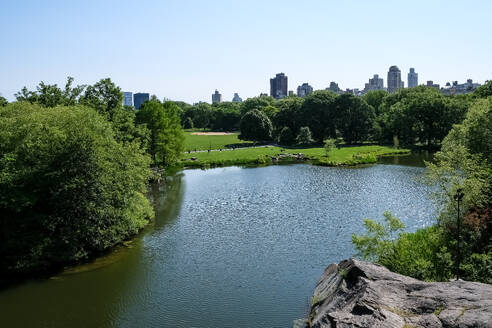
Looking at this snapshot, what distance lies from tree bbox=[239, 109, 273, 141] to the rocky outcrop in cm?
7216

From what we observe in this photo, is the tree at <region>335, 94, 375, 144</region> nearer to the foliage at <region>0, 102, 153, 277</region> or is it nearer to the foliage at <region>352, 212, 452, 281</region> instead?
the foliage at <region>352, 212, 452, 281</region>

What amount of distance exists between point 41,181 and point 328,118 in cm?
7022

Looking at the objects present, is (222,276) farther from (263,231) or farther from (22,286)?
(22,286)

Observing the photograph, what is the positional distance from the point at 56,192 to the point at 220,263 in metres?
11.0

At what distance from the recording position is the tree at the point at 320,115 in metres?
88.0

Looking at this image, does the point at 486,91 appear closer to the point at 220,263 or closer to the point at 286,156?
the point at 286,156

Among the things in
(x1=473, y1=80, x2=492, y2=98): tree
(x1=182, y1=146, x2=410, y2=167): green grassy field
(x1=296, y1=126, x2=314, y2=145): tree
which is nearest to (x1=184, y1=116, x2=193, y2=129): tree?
(x1=296, y1=126, x2=314, y2=145): tree

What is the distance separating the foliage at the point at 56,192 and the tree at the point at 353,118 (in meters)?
65.4

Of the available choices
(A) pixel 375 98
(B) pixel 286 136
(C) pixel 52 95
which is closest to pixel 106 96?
(C) pixel 52 95

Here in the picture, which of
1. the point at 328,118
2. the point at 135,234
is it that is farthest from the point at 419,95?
the point at 135,234

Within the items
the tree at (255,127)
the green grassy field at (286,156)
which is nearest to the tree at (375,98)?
the tree at (255,127)

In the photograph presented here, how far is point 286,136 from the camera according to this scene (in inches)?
3415

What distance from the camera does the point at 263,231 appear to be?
31.8 metres

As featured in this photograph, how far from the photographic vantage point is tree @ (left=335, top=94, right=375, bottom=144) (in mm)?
85938
